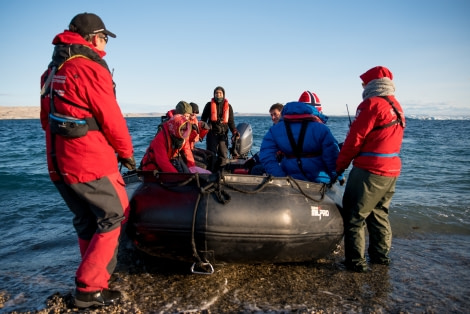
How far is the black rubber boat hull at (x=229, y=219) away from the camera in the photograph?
2.75 meters

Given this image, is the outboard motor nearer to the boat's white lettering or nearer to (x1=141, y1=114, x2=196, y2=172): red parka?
(x1=141, y1=114, x2=196, y2=172): red parka

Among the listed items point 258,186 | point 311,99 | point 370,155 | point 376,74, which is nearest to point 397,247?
point 370,155

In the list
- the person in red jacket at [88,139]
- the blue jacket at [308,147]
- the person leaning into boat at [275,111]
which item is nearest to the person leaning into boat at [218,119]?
the person leaning into boat at [275,111]

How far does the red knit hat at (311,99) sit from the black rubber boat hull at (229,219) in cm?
105

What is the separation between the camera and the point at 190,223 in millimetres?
2729

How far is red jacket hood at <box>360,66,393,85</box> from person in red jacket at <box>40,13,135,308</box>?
219cm

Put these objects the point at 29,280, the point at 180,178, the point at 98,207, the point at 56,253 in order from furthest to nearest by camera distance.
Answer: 1. the point at 56,253
2. the point at 29,280
3. the point at 180,178
4. the point at 98,207

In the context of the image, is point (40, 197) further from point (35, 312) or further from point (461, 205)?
point (461, 205)

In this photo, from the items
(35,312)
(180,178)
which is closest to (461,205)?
(180,178)

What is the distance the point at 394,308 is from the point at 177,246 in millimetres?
1700

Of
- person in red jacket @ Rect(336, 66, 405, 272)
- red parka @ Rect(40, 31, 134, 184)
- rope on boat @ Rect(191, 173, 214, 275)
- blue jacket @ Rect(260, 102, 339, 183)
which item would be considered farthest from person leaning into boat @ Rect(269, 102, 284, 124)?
red parka @ Rect(40, 31, 134, 184)

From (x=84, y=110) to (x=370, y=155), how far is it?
2318mm

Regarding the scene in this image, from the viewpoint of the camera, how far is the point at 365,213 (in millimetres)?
3201

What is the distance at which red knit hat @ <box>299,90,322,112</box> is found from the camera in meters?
3.75
